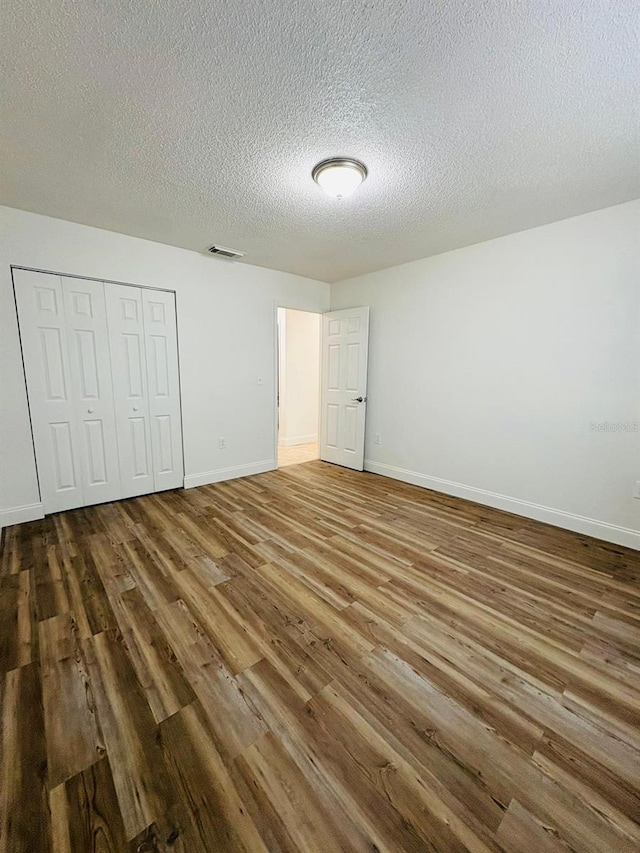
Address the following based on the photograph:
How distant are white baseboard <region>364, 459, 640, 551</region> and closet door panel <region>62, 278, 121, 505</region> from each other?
3106mm

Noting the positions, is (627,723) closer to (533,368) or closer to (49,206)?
(533,368)

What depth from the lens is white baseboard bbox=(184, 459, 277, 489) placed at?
3857 mm

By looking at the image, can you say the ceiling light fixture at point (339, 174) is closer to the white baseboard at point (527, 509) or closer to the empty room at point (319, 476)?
the empty room at point (319, 476)

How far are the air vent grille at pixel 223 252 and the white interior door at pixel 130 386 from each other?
84cm

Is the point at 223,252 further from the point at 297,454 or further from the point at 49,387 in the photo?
the point at 297,454

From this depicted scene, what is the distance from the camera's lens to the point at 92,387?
3.16 meters

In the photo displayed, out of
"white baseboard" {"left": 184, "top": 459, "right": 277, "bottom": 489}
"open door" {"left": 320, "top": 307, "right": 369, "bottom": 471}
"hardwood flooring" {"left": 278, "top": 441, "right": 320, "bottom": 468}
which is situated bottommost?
"hardwood flooring" {"left": 278, "top": 441, "right": 320, "bottom": 468}

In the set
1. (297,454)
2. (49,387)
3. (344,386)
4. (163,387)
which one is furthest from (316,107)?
(297,454)

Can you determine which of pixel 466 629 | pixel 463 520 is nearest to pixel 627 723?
pixel 466 629

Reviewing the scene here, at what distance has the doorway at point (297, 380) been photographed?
5648mm

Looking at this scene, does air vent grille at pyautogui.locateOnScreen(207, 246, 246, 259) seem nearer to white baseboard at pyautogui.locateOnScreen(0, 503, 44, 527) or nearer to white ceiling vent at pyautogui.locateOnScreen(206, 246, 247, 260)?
white ceiling vent at pyautogui.locateOnScreen(206, 246, 247, 260)

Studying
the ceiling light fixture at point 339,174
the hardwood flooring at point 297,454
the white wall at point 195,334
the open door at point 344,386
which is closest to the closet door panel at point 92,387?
the white wall at point 195,334

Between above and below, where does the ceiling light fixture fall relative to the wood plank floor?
above

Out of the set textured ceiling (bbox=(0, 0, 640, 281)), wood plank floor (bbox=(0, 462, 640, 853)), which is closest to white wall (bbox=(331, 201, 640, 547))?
textured ceiling (bbox=(0, 0, 640, 281))
